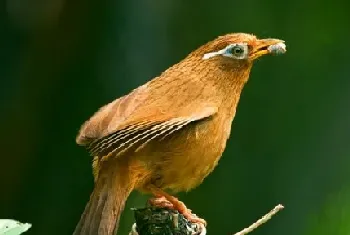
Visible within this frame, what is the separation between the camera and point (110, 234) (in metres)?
4.01

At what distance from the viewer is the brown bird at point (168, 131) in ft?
13.3

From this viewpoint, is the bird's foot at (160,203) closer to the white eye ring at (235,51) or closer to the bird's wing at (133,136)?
the bird's wing at (133,136)

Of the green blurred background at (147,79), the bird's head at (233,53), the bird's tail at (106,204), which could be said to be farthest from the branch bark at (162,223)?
the green blurred background at (147,79)

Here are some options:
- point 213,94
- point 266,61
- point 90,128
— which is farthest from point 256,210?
point 90,128

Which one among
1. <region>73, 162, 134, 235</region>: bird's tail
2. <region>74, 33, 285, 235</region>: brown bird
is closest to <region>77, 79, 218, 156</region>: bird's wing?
<region>74, 33, 285, 235</region>: brown bird

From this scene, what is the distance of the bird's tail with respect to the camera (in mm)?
4039

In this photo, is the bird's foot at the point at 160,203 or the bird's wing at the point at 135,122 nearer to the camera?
the bird's wing at the point at 135,122

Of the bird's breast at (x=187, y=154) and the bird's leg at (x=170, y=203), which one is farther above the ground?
the bird's breast at (x=187, y=154)

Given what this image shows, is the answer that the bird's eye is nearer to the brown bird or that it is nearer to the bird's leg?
the brown bird

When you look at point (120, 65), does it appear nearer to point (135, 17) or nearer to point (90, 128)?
point (135, 17)

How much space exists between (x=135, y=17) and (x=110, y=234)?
322cm

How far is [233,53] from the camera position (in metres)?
4.59

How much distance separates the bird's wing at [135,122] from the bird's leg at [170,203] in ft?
1.00

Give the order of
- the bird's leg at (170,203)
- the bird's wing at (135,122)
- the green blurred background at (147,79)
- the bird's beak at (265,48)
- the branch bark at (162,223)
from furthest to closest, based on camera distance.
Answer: the green blurred background at (147,79) → the bird's beak at (265,48) → the bird's leg at (170,203) → the bird's wing at (135,122) → the branch bark at (162,223)
